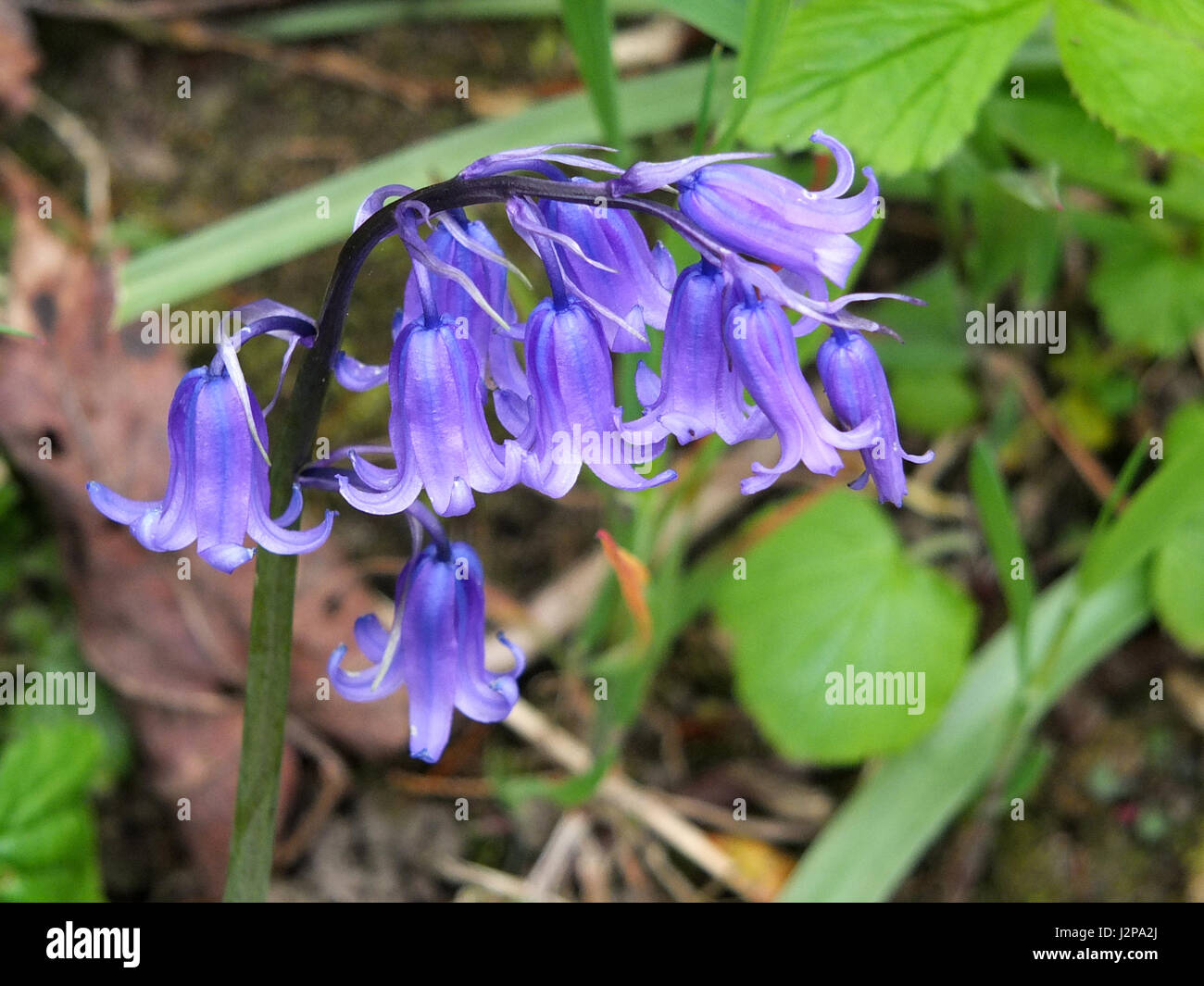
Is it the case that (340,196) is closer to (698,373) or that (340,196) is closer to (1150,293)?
(698,373)

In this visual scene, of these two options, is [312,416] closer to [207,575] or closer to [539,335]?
[539,335]

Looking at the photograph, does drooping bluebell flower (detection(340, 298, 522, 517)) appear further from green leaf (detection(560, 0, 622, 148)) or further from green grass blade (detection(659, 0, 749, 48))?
green grass blade (detection(659, 0, 749, 48))

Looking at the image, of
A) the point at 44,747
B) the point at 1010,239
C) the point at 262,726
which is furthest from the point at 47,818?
the point at 1010,239

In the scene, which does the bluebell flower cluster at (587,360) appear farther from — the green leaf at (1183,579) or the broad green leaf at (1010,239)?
the green leaf at (1183,579)

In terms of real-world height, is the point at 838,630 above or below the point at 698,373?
below

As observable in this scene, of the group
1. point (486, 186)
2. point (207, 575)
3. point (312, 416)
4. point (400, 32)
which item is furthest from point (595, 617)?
point (400, 32)

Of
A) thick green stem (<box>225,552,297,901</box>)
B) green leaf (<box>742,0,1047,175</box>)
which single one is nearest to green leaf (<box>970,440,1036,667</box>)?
green leaf (<box>742,0,1047,175</box>)
